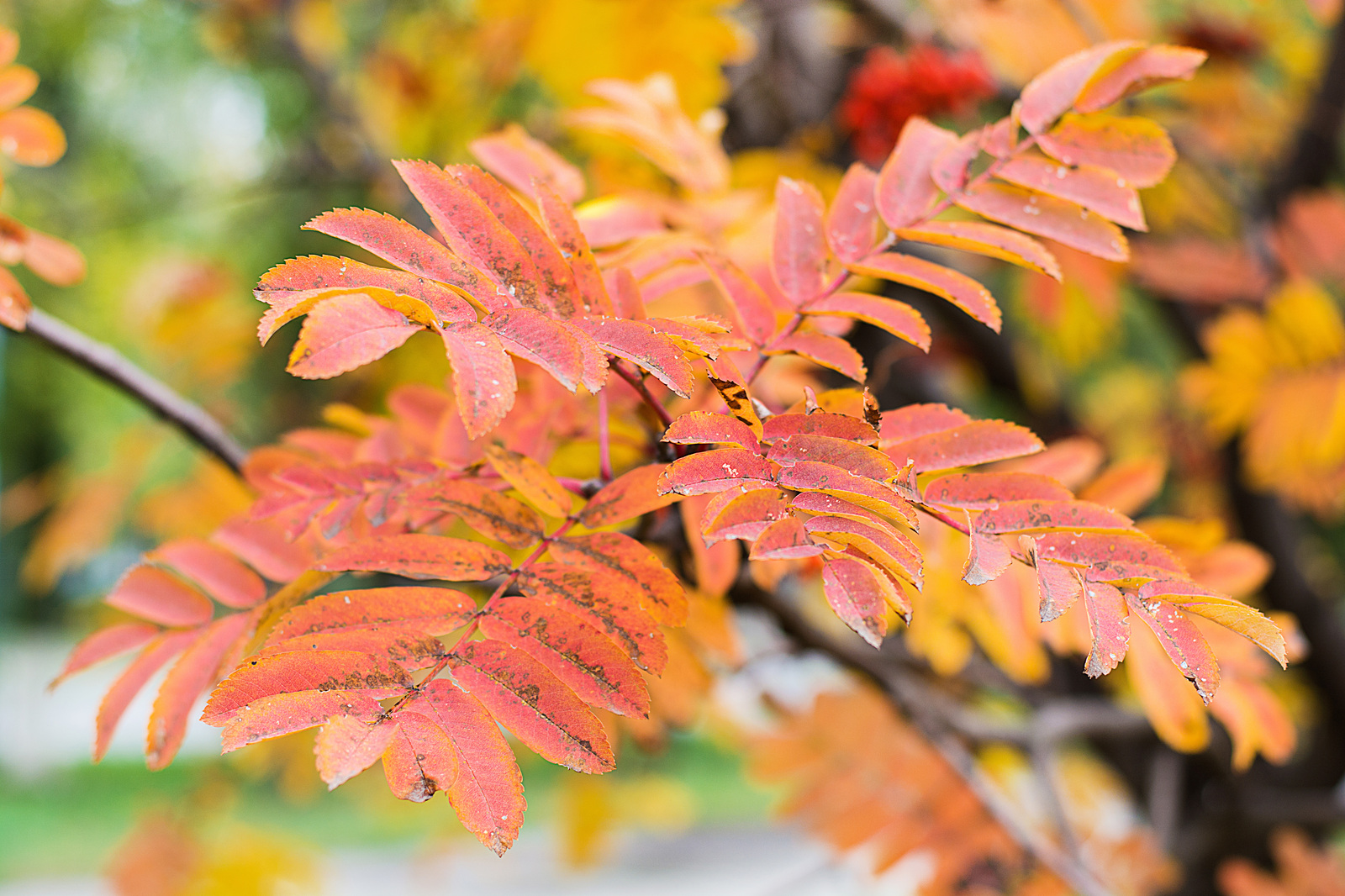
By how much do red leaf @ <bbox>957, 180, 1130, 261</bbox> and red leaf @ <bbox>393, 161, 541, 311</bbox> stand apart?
10.9 inches

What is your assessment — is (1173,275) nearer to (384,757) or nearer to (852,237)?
(852,237)

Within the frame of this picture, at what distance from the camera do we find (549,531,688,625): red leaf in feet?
1.43

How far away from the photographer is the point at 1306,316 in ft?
3.72

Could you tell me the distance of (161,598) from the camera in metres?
0.59

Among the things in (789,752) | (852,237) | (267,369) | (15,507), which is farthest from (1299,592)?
(267,369)

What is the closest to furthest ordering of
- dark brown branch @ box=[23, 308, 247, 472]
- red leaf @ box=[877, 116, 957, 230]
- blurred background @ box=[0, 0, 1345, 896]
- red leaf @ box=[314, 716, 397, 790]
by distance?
red leaf @ box=[314, 716, 397, 790] → red leaf @ box=[877, 116, 957, 230] → dark brown branch @ box=[23, 308, 247, 472] → blurred background @ box=[0, 0, 1345, 896]

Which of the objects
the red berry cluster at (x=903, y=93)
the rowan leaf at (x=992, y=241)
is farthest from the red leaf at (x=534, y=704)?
the red berry cluster at (x=903, y=93)

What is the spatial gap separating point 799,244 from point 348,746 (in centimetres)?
36

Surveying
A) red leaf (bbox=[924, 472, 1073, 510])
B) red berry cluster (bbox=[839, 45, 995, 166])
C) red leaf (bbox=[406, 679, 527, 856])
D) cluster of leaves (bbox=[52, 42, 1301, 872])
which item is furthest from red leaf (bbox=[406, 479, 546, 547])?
red berry cluster (bbox=[839, 45, 995, 166])

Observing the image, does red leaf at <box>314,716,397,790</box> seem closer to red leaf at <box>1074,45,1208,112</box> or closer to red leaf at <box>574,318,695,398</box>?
red leaf at <box>574,318,695,398</box>

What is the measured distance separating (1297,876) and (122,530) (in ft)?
19.2

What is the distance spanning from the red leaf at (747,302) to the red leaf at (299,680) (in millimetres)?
265

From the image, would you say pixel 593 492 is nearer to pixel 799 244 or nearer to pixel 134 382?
pixel 799 244

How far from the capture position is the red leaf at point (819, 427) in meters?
0.41
